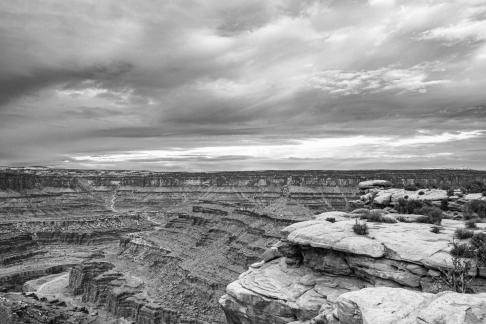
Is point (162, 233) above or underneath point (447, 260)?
underneath

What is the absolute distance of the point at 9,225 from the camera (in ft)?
344

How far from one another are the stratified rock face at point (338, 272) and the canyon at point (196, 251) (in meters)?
0.09

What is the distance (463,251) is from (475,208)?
14.1m

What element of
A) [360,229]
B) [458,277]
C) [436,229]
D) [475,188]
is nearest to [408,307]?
[458,277]

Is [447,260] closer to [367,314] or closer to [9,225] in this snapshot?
[367,314]

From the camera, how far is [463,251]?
69.2ft

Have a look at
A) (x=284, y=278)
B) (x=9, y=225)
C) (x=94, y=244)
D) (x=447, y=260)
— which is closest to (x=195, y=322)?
(x=284, y=278)

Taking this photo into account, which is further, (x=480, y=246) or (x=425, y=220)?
(x=425, y=220)

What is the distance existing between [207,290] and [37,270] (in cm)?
4796

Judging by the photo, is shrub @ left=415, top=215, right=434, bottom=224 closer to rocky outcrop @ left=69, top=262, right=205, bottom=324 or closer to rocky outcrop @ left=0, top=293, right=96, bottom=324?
rocky outcrop @ left=69, top=262, right=205, bottom=324

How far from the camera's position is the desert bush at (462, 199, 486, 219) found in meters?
31.7

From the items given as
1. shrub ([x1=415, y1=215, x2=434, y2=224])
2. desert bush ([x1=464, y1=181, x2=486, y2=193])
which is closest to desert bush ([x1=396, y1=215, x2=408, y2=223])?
shrub ([x1=415, y1=215, x2=434, y2=224])

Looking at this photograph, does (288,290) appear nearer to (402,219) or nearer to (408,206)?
(402,219)

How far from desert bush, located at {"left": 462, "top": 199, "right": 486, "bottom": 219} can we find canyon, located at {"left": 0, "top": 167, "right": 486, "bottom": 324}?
7961 millimetres
